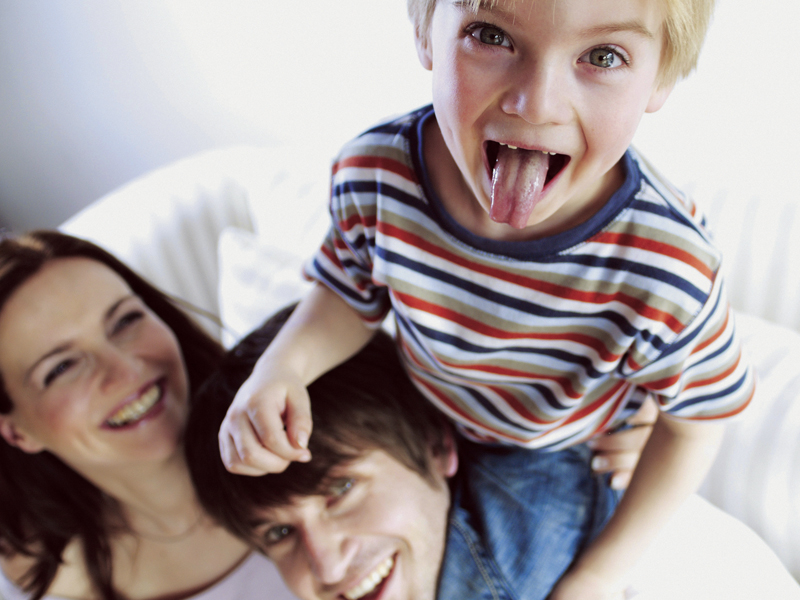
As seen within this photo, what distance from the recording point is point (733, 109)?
86 centimetres

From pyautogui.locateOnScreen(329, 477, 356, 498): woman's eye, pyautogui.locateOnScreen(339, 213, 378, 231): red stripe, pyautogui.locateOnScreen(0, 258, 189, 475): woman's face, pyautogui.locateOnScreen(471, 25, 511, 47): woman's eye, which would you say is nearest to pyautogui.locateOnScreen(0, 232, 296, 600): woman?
pyautogui.locateOnScreen(0, 258, 189, 475): woman's face

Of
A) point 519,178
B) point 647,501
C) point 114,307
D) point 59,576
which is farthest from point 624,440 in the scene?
point 59,576

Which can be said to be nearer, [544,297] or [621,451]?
[544,297]

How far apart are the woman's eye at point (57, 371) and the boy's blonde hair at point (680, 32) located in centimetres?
66

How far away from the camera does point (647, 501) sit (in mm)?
570

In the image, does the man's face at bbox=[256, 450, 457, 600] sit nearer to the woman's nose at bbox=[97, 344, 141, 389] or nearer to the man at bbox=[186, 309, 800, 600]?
the man at bbox=[186, 309, 800, 600]

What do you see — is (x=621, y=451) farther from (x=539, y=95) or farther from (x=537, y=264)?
(x=539, y=95)

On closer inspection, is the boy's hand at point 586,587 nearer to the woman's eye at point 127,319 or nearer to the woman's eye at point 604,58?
the woman's eye at point 604,58

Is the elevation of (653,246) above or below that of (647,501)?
above

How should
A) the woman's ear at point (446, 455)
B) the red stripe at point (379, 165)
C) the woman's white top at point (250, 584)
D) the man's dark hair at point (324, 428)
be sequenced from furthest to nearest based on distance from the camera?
the woman's white top at point (250, 584) → the woman's ear at point (446, 455) → the man's dark hair at point (324, 428) → the red stripe at point (379, 165)

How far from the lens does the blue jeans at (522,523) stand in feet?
2.14

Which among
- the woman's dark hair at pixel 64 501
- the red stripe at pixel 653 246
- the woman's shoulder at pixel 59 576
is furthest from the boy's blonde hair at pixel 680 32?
the woman's shoulder at pixel 59 576

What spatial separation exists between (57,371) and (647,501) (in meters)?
0.73

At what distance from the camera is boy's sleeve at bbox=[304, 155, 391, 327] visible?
0.57 m
